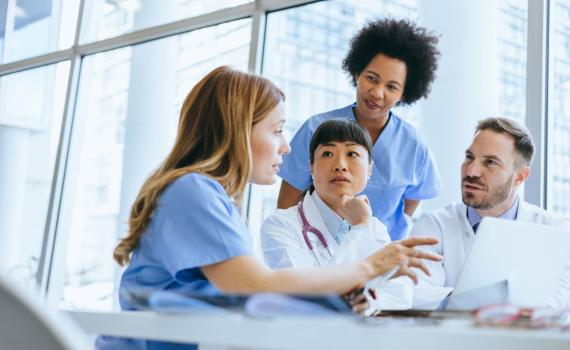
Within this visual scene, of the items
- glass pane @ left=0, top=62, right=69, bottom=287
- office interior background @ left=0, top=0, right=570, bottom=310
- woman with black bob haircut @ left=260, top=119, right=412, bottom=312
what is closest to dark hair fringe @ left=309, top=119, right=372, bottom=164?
woman with black bob haircut @ left=260, top=119, right=412, bottom=312

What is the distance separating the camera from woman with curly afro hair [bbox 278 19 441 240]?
2424 mm

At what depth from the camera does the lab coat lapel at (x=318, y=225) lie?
67.8 inches

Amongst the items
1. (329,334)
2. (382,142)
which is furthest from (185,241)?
(382,142)

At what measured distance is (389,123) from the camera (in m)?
2.45

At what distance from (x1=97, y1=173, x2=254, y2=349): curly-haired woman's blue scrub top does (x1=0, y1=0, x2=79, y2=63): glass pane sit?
11.1ft

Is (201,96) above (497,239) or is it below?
above

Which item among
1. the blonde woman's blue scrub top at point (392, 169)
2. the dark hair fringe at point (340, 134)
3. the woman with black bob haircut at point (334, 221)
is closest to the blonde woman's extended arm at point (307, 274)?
the woman with black bob haircut at point (334, 221)

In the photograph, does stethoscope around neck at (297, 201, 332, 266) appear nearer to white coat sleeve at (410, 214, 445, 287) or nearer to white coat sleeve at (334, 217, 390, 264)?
white coat sleeve at (334, 217, 390, 264)

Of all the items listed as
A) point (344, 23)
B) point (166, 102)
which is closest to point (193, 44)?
point (166, 102)

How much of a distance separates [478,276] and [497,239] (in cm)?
8

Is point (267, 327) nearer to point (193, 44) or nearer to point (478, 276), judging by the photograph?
point (478, 276)

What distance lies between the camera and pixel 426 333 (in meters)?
0.67

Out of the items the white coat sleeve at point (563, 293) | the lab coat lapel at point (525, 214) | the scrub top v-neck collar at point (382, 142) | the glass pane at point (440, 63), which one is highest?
the glass pane at point (440, 63)

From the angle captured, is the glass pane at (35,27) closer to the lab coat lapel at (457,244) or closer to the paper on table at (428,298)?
the lab coat lapel at (457,244)
